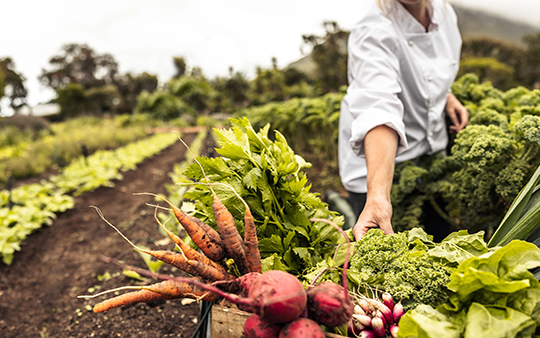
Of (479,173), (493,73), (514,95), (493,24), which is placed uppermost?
(493,24)

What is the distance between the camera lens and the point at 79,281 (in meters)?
3.21

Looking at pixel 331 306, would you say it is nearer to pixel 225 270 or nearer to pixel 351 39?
pixel 225 270

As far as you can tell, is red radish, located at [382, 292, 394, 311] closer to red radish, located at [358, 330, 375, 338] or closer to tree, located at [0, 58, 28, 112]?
red radish, located at [358, 330, 375, 338]

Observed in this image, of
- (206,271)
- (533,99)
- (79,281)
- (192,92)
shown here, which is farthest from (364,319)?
(192,92)

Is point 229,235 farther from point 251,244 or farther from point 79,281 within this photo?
point 79,281

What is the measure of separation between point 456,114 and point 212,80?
41.2 metres

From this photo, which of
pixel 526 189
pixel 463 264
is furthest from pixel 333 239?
pixel 526 189

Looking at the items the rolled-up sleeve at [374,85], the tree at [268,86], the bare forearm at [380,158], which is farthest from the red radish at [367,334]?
the tree at [268,86]

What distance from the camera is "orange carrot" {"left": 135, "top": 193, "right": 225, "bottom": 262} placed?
1.20 meters

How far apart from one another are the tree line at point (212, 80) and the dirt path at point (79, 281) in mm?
10089

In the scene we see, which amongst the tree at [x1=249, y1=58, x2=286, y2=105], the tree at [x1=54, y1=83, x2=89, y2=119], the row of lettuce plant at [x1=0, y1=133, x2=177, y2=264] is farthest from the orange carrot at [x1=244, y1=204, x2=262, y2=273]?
the tree at [x1=54, y1=83, x2=89, y2=119]

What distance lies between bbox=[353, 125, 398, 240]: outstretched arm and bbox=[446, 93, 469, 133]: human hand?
3.94 ft

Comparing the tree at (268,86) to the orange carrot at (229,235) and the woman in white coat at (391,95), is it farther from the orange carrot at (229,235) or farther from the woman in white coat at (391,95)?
the orange carrot at (229,235)

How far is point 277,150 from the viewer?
1.63 meters
